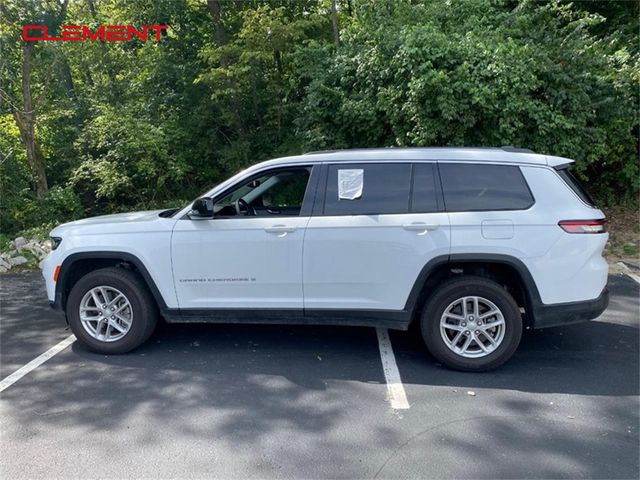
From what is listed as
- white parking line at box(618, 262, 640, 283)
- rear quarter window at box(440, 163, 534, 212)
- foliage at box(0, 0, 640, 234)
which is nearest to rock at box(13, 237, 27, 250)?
foliage at box(0, 0, 640, 234)

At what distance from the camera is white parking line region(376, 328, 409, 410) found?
3.62 metres

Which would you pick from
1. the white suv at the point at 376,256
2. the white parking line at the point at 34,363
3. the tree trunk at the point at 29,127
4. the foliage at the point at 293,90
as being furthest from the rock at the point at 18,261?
the white suv at the point at 376,256

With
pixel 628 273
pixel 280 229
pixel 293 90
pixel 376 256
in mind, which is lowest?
pixel 628 273

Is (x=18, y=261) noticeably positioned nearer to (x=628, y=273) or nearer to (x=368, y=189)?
(x=368, y=189)

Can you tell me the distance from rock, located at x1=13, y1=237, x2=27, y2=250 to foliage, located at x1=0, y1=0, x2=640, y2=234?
1.23m

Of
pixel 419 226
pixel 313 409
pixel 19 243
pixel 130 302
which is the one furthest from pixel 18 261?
pixel 419 226

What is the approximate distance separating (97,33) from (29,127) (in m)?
2.69

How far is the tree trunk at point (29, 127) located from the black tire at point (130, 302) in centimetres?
684

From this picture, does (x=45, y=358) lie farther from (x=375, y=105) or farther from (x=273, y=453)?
(x=375, y=105)

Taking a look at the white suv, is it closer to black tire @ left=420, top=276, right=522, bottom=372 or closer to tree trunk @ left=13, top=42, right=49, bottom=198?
black tire @ left=420, top=276, right=522, bottom=372

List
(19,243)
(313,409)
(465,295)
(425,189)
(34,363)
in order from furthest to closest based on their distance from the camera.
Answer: (19,243), (34,363), (425,189), (465,295), (313,409)

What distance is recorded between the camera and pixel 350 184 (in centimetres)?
422

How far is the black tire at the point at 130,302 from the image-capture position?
440 cm

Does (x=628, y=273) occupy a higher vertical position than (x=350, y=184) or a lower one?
lower
